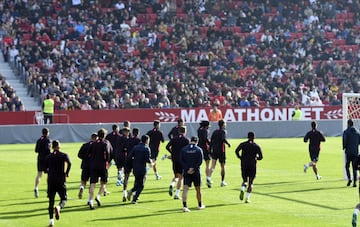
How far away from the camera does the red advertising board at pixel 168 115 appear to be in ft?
165

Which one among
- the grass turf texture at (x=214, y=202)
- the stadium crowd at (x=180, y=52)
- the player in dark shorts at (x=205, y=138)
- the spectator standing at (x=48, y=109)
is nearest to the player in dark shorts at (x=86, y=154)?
the grass turf texture at (x=214, y=202)

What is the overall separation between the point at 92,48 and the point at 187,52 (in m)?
6.26

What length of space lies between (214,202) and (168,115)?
28.3 m

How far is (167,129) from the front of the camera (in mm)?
49938

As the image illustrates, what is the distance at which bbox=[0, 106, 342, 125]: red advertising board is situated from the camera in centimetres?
5031

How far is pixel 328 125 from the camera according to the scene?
53312mm

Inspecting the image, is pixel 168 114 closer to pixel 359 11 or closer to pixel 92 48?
pixel 92 48

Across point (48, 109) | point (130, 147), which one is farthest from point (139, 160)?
point (48, 109)

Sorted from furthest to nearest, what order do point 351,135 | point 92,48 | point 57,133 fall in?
point 92,48
point 57,133
point 351,135

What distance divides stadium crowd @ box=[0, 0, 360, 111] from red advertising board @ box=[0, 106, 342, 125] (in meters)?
0.50

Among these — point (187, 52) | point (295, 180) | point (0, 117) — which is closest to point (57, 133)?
point (0, 117)

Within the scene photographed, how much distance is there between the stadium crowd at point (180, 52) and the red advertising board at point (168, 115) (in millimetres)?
502

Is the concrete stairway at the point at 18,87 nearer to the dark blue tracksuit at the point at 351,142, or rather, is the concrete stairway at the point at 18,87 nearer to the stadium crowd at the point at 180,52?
the stadium crowd at the point at 180,52

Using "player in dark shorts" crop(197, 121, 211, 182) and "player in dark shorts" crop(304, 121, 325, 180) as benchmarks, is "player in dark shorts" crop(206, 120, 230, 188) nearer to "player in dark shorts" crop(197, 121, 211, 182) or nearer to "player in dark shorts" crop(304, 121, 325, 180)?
"player in dark shorts" crop(197, 121, 211, 182)
